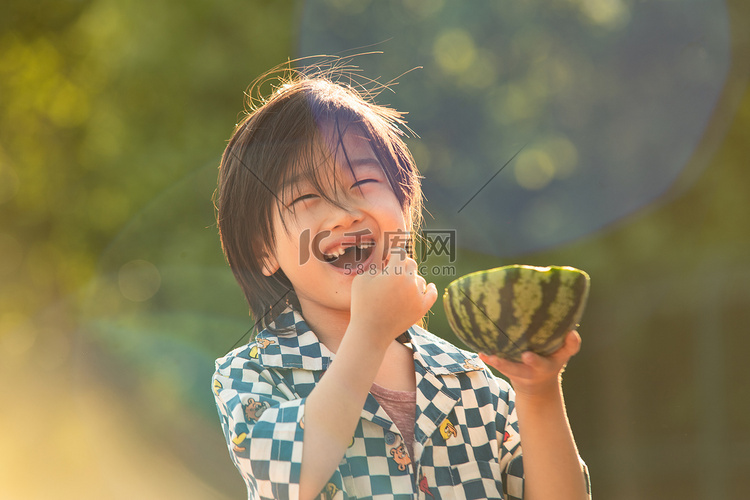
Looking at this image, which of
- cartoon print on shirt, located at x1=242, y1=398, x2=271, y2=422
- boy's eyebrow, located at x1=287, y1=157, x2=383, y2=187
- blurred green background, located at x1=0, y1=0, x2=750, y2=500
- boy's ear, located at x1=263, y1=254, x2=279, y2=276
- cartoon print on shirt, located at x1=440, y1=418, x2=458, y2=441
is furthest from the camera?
blurred green background, located at x1=0, y1=0, x2=750, y2=500

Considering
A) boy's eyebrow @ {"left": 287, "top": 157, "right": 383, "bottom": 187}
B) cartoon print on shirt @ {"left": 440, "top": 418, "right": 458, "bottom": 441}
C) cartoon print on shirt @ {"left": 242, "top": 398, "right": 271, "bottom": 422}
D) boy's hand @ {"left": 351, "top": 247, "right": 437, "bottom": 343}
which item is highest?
boy's eyebrow @ {"left": 287, "top": 157, "right": 383, "bottom": 187}

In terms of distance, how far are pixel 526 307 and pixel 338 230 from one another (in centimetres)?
50

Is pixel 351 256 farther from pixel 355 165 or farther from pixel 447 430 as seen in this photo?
pixel 447 430

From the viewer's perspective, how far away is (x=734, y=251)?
4.40 m

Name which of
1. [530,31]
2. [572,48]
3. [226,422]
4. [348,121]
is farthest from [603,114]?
[226,422]

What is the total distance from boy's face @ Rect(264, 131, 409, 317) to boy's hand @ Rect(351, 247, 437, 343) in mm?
104

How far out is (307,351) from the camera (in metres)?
1.58

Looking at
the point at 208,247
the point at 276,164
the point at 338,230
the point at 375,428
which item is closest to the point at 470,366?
the point at 375,428

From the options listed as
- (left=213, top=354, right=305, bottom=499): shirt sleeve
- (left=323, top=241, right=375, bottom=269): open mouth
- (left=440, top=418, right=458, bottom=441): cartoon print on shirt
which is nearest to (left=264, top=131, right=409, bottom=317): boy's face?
(left=323, top=241, right=375, bottom=269): open mouth

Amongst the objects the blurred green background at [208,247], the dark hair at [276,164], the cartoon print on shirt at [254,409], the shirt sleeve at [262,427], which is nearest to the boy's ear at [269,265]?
the dark hair at [276,164]

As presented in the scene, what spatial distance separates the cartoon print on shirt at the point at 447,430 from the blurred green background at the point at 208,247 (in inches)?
Result: 82.2

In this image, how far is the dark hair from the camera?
1.71m

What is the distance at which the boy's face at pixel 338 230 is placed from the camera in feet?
5.15

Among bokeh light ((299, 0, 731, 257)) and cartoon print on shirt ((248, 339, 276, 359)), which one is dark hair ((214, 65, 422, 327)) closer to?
cartoon print on shirt ((248, 339, 276, 359))
